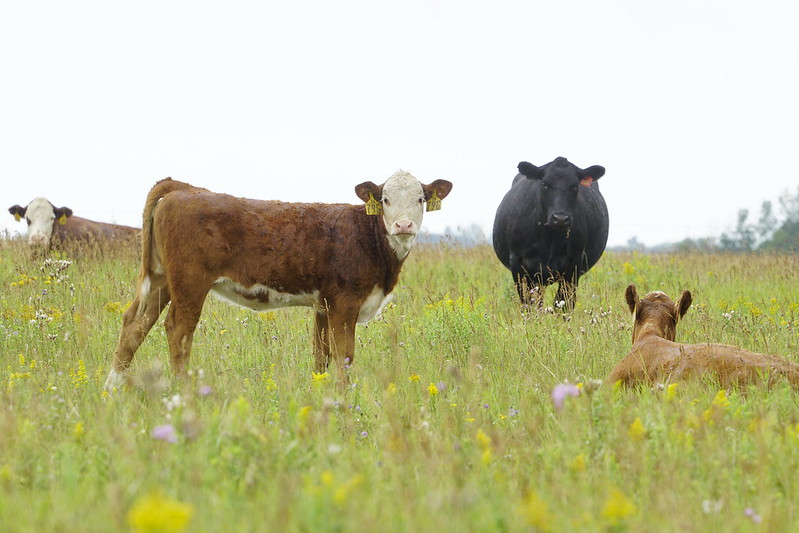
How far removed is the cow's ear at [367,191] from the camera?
21.9 ft

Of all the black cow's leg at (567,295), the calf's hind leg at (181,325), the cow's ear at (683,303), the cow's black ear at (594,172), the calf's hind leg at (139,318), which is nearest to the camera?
the cow's ear at (683,303)

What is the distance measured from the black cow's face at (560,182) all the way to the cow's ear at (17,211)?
9.81m

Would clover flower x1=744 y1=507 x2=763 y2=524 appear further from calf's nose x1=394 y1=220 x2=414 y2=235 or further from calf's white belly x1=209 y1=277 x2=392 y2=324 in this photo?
calf's white belly x1=209 y1=277 x2=392 y2=324

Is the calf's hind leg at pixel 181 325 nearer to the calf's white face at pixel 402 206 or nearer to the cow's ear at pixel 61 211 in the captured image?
the calf's white face at pixel 402 206

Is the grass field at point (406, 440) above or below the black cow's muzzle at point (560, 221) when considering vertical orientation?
below

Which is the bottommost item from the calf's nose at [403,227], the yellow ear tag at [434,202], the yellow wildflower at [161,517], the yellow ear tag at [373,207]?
the yellow wildflower at [161,517]

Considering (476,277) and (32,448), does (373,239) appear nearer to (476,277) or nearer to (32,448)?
(32,448)

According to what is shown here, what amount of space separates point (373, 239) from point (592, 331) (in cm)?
205

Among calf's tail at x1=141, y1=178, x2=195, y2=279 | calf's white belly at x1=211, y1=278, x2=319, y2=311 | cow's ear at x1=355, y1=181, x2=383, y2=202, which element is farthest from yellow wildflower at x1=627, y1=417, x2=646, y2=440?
calf's tail at x1=141, y1=178, x2=195, y2=279

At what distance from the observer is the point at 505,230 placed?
33.6 ft

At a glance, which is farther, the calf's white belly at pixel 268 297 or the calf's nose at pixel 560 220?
the calf's nose at pixel 560 220

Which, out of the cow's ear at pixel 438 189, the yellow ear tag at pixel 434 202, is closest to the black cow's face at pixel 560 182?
the cow's ear at pixel 438 189

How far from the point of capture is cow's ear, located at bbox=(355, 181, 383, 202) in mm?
6664

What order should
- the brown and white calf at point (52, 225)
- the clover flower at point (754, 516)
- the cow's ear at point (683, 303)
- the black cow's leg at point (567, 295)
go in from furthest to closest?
1. the brown and white calf at point (52, 225)
2. the black cow's leg at point (567, 295)
3. the cow's ear at point (683, 303)
4. the clover flower at point (754, 516)
